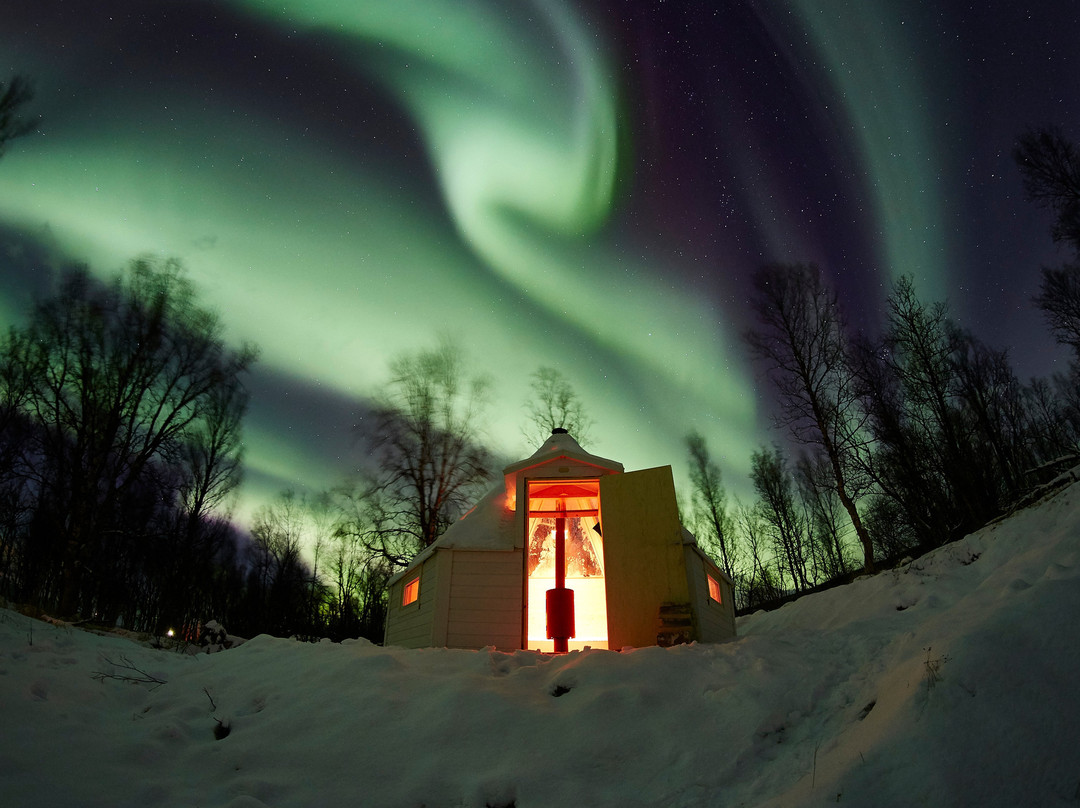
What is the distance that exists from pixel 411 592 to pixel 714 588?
7.18 metres

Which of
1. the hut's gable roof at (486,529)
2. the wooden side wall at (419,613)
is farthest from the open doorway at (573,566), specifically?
the wooden side wall at (419,613)

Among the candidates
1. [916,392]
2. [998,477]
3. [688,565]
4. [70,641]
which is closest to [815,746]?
[688,565]

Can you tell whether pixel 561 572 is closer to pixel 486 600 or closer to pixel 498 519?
pixel 498 519

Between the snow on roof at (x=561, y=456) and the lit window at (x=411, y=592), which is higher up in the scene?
the snow on roof at (x=561, y=456)

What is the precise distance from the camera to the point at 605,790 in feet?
14.3

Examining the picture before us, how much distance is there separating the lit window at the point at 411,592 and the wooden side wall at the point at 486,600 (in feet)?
5.45

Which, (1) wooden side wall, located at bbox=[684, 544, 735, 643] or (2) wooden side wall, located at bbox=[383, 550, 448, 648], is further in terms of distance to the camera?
(2) wooden side wall, located at bbox=[383, 550, 448, 648]

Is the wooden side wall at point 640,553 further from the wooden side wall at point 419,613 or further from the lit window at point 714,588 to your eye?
the wooden side wall at point 419,613

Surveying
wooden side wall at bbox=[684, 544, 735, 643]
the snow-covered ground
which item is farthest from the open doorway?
the snow-covered ground

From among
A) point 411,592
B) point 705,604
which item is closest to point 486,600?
point 411,592

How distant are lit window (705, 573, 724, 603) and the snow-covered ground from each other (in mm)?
4446

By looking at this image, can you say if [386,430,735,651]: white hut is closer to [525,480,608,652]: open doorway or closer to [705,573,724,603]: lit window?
[705,573,724,603]: lit window

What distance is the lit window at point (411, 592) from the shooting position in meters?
11.5

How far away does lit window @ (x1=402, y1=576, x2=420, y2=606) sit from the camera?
37.8ft
